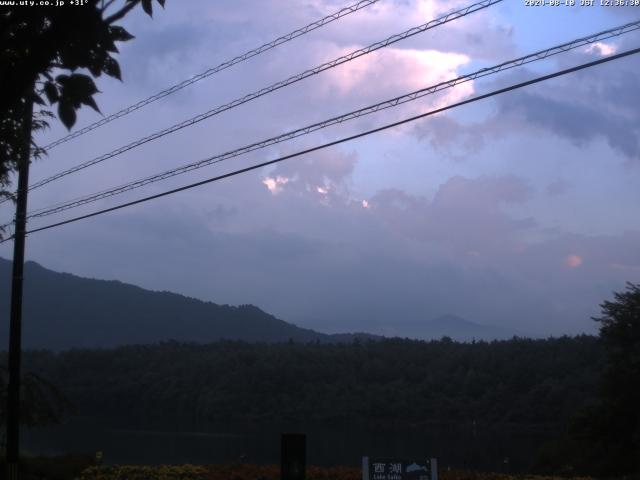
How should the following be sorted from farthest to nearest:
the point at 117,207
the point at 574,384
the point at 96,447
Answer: the point at 574,384, the point at 96,447, the point at 117,207

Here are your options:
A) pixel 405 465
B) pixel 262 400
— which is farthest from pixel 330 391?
pixel 405 465

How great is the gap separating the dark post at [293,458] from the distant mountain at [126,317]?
472 feet

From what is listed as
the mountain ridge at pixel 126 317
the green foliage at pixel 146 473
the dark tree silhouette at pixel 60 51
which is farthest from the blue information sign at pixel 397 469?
the mountain ridge at pixel 126 317

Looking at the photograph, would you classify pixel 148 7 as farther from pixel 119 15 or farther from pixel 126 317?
pixel 126 317

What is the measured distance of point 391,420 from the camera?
60125mm

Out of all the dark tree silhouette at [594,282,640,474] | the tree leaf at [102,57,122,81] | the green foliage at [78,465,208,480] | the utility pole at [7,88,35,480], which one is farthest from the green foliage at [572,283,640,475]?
the tree leaf at [102,57,122,81]

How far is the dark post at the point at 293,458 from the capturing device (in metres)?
11.0

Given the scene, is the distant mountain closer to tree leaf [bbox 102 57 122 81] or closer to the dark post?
the dark post

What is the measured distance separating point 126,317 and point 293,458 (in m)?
173

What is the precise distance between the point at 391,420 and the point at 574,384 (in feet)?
41.2

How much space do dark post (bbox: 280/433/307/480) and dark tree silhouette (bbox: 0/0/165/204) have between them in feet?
21.6

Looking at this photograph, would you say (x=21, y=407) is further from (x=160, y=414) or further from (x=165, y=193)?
(x=160, y=414)

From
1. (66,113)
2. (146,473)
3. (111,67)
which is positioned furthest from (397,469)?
(66,113)

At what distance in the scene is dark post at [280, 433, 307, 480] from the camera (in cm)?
1098
